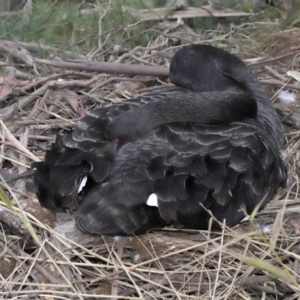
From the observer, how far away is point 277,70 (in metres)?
4.84

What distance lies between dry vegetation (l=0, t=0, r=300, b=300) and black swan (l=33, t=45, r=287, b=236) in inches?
4.3

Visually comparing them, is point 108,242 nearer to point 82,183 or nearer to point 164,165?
point 82,183

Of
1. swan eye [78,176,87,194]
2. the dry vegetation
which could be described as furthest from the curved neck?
the dry vegetation

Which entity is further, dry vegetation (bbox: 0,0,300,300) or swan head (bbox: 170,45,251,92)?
swan head (bbox: 170,45,251,92)

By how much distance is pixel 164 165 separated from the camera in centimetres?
324

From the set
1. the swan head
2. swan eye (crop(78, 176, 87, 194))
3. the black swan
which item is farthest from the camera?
the swan head

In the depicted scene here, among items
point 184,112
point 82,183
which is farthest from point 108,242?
point 184,112

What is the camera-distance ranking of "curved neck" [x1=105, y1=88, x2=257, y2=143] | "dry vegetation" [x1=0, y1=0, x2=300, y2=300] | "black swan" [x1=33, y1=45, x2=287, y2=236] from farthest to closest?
1. "curved neck" [x1=105, y1=88, x2=257, y2=143]
2. "black swan" [x1=33, y1=45, x2=287, y2=236]
3. "dry vegetation" [x1=0, y1=0, x2=300, y2=300]

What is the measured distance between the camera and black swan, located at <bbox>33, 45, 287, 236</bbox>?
3158 mm

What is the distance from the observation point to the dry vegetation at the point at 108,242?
304 centimetres

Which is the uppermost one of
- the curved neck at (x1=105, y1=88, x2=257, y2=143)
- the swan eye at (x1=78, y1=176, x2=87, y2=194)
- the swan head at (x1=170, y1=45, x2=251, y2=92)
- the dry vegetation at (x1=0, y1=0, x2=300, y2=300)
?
the curved neck at (x1=105, y1=88, x2=257, y2=143)

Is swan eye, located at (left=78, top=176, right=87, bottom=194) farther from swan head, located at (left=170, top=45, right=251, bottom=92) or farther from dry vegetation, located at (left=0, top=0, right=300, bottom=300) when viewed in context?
swan head, located at (left=170, top=45, right=251, bottom=92)

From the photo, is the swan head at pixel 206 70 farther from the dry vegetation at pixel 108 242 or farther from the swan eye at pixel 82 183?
the swan eye at pixel 82 183

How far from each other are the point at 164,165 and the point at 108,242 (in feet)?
1.42
